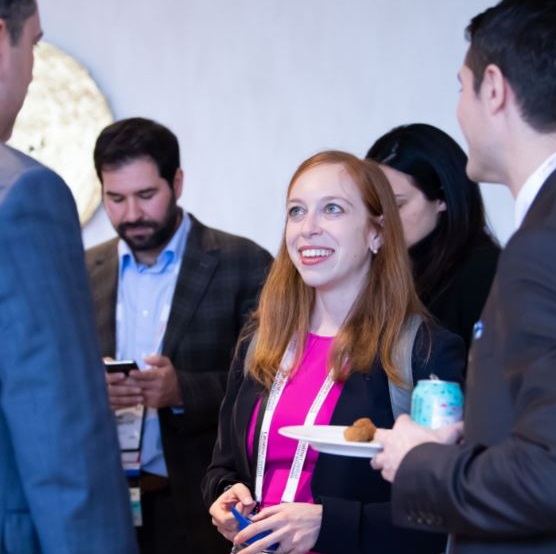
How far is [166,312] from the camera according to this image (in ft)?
10.7

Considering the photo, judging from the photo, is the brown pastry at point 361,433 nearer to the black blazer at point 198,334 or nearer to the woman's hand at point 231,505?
the woman's hand at point 231,505

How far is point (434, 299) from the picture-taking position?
275cm

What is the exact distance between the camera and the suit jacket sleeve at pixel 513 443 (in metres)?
1.27

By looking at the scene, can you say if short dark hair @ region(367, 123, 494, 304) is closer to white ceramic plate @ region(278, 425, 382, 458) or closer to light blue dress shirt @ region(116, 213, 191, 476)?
light blue dress shirt @ region(116, 213, 191, 476)

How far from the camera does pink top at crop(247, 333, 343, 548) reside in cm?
214

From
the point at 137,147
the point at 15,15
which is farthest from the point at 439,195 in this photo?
the point at 15,15

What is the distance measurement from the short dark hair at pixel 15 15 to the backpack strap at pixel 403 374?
1008 mm

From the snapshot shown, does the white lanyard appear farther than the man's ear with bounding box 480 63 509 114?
Yes

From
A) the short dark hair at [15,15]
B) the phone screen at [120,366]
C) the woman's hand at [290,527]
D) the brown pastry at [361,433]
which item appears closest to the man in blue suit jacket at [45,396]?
the short dark hair at [15,15]

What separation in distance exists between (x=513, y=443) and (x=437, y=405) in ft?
0.72

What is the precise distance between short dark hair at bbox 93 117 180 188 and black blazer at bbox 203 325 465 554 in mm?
1311

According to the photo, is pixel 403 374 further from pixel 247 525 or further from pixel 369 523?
pixel 247 525

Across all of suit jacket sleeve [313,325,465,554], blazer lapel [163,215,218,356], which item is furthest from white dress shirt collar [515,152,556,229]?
blazer lapel [163,215,218,356]

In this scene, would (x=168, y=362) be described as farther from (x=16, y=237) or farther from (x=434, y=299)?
(x=16, y=237)
